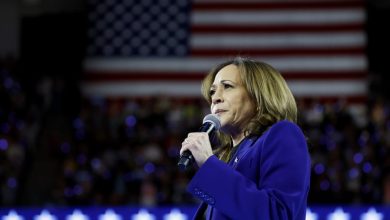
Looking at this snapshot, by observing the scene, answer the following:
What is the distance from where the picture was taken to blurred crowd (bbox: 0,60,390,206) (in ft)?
31.5

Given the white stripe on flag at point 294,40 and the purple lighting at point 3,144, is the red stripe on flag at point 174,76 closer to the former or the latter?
the white stripe on flag at point 294,40

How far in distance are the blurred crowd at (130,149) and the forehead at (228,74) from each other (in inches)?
277

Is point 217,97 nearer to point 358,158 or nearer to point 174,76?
point 358,158

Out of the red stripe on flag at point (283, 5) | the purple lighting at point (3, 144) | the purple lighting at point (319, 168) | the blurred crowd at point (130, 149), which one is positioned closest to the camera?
the blurred crowd at point (130, 149)

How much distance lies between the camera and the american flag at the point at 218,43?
41.8 feet

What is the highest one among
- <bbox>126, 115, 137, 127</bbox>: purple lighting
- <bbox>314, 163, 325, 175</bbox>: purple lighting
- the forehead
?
the forehead

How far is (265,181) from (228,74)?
0.39 meters

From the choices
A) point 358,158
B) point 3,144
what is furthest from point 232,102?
point 3,144

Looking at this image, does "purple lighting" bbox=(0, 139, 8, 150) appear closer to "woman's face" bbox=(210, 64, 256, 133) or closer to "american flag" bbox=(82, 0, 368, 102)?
"american flag" bbox=(82, 0, 368, 102)

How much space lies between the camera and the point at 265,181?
198 centimetres

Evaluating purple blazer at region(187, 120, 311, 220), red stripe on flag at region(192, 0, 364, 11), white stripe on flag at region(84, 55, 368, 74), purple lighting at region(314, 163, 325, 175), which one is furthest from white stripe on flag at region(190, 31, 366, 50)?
purple blazer at region(187, 120, 311, 220)

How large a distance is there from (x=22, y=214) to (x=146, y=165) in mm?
4443

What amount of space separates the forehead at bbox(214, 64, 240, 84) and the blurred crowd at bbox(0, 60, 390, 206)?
23.1 ft

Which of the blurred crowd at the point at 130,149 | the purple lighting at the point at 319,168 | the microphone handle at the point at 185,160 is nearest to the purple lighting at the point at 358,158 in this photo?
the blurred crowd at the point at 130,149
